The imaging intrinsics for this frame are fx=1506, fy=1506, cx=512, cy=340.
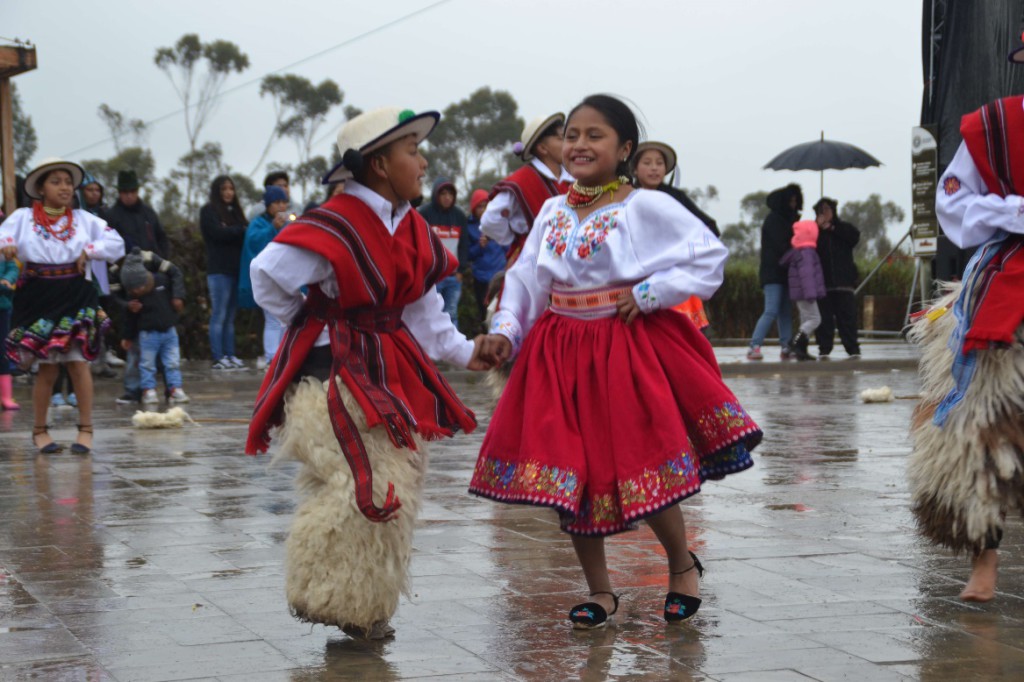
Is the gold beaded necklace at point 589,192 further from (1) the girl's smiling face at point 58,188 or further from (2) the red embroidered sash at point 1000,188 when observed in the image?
(1) the girl's smiling face at point 58,188

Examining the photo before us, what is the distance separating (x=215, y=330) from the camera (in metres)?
16.0

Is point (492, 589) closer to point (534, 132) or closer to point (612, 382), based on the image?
point (612, 382)

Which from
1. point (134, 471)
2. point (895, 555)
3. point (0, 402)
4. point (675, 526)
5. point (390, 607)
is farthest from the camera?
point (0, 402)

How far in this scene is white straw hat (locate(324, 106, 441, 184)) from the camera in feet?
15.6

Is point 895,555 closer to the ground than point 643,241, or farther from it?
closer to the ground

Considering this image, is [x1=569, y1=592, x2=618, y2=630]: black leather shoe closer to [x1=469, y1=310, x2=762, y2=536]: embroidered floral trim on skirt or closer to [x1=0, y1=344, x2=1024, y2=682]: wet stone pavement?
[x1=0, y1=344, x2=1024, y2=682]: wet stone pavement

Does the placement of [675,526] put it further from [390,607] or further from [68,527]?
[68,527]

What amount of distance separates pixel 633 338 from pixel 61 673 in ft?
6.42

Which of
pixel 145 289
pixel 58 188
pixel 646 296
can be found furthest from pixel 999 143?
pixel 145 289

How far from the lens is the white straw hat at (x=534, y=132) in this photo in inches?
294

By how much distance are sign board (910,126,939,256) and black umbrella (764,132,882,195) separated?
2.68m

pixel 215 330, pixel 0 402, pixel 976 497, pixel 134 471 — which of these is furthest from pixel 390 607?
pixel 215 330

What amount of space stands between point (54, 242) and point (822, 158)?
1366 cm

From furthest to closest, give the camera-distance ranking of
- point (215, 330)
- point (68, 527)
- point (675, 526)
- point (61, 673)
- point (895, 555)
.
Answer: point (215, 330) → point (68, 527) → point (895, 555) → point (675, 526) → point (61, 673)
